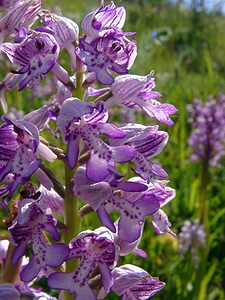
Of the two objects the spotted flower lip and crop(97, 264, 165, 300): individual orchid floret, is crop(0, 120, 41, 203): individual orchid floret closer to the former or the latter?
the spotted flower lip

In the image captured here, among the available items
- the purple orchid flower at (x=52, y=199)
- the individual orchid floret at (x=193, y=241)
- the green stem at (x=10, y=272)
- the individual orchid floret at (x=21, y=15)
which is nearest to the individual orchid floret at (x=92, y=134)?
the purple orchid flower at (x=52, y=199)

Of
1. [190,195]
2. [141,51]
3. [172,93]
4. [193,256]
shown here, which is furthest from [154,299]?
[172,93]

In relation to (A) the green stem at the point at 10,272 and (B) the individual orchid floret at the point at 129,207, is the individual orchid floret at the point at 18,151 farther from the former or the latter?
(A) the green stem at the point at 10,272

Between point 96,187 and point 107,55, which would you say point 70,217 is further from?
point 107,55

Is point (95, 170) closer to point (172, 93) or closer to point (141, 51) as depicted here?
point (141, 51)

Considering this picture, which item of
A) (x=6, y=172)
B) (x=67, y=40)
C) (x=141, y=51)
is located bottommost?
(x=141, y=51)

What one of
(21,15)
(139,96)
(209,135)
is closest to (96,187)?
(139,96)

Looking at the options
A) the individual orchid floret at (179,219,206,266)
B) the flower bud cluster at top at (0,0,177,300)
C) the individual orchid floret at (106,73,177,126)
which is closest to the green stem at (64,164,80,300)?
the flower bud cluster at top at (0,0,177,300)
